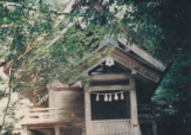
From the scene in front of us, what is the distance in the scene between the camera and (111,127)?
12195 millimetres

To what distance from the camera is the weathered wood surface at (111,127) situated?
477 inches

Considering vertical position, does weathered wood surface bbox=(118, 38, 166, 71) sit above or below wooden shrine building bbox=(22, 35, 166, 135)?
above

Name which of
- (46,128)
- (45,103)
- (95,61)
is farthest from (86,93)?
(45,103)

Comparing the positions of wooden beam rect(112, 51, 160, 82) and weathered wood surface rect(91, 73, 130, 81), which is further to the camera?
weathered wood surface rect(91, 73, 130, 81)

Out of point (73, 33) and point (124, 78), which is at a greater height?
point (73, 33)

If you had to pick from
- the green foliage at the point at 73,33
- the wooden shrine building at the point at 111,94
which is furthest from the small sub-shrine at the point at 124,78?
the green foliage at the point at 73,33

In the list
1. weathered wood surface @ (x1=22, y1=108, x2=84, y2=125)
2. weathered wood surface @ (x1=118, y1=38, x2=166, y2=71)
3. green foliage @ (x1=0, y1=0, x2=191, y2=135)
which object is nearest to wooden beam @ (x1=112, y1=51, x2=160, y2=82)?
weathered wood surface @ (x1=118, y1=38, x2=166, y2=71)

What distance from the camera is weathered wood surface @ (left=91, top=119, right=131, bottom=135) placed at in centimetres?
1212

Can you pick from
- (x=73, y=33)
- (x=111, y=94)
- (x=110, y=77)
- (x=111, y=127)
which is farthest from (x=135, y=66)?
(x=73, y=33)

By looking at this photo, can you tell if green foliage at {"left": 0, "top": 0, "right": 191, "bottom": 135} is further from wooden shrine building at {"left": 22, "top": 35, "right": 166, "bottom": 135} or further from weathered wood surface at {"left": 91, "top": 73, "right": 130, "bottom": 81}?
weathered wood surface at {"left": 91, "top": 73, "right": 130, "bottom": 81}

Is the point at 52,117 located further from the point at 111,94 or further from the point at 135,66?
the point at 135,66

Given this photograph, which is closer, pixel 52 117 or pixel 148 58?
pixel 52 117

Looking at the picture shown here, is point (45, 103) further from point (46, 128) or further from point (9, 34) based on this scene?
point (9, 34)

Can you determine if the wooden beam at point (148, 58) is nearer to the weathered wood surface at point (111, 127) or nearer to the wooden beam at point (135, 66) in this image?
the wooden beam at point (135, 66)
